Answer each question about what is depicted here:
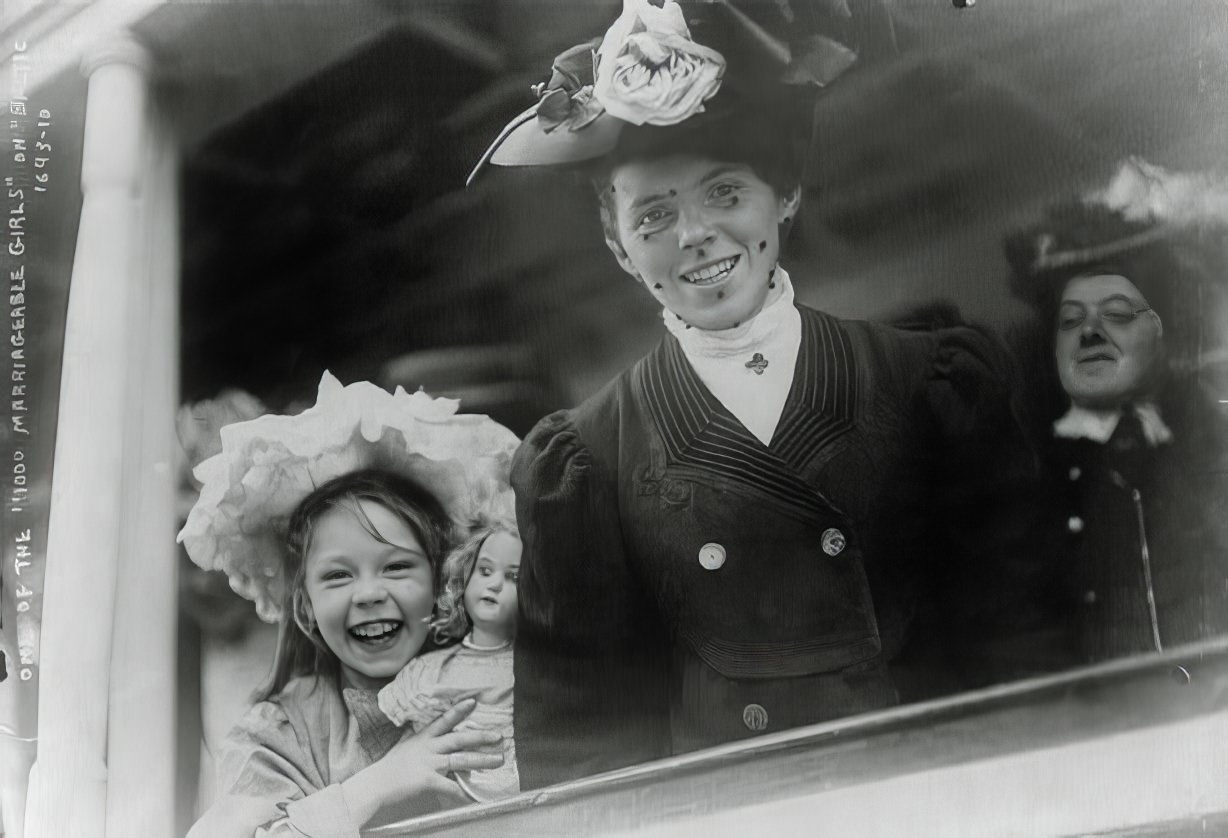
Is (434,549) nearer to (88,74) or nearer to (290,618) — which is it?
(290,618)

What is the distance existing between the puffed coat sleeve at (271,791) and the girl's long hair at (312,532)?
0.18 ft

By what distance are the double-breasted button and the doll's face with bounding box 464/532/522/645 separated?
47 cm

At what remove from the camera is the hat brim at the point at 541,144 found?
148 centimetres

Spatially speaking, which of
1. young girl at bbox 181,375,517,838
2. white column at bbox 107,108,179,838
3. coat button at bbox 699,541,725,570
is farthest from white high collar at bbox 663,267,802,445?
white column at bbox 107,108,179,838

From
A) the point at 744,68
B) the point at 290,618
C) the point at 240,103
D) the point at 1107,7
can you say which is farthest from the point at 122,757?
the point at 1107,7

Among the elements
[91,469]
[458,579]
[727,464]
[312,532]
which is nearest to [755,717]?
[727,464]

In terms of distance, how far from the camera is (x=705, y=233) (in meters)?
1.45

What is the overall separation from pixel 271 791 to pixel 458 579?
0.44 m

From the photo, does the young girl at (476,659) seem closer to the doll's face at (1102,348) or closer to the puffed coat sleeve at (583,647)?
the puffed coat sleeve at (583,647)

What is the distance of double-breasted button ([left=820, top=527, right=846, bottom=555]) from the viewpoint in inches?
56.1

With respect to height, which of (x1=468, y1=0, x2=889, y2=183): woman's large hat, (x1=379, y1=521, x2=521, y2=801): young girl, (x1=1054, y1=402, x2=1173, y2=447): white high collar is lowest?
(x1=379, y1=521, x2=521, y2=801): young girl

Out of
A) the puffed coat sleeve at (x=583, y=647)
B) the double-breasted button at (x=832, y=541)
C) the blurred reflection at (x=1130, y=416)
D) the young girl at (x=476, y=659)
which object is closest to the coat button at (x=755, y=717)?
the puffed coat sleeve at (x=583, y=647)

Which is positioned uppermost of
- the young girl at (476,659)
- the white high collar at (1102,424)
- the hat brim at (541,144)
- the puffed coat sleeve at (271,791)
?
the hat brim at (541,144)

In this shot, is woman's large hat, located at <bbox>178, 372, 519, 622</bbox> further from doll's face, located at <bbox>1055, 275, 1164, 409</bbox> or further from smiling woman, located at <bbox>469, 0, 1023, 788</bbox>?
doll's face, located at <bbox>1055, 275, 1164, 409</bbox>
